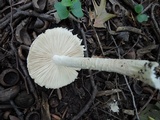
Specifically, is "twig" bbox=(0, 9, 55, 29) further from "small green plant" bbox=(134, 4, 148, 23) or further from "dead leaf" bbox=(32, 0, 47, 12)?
"small green plant" bbox=(134, 4, 148, 23)

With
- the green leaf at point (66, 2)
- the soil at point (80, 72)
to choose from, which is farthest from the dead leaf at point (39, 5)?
the green leaf at point (66, 2)

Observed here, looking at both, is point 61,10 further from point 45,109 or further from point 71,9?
point 45,109

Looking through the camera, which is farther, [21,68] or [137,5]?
[137,5]

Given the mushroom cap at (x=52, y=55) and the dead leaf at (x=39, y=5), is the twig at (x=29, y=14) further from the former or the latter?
the mushroom cap at (x=52, y=55)

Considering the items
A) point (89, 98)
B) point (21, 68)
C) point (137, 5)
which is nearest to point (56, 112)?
point (89, 98)

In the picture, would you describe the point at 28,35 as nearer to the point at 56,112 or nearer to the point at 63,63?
the point at 63,63

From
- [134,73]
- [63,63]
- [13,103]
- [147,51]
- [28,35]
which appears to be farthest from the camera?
[147,51]
